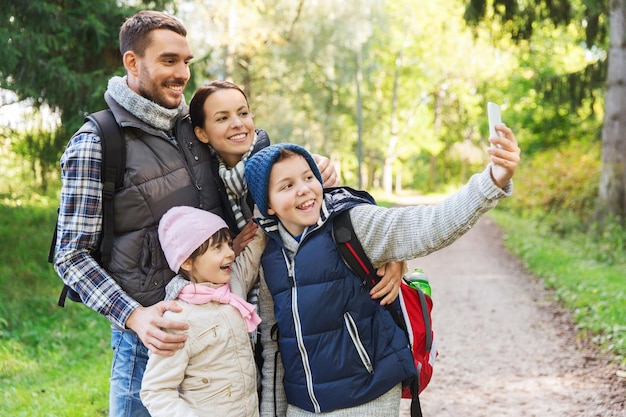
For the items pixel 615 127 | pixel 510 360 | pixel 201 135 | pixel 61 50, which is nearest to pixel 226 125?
pixel 201 135

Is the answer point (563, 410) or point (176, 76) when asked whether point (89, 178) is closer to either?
point (176, 76)

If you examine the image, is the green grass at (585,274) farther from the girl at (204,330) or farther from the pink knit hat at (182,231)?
the pink knit hat at (182,231)

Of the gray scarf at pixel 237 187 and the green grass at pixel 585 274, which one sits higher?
the gray scarf at pixel 237 187

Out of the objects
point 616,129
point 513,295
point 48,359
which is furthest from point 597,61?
point 48,359

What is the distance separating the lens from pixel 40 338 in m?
7.05

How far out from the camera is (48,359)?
6535 mm

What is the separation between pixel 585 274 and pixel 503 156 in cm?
817

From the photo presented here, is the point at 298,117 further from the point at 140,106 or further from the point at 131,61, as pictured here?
the point at 140,106

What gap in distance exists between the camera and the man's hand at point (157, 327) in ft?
7.49

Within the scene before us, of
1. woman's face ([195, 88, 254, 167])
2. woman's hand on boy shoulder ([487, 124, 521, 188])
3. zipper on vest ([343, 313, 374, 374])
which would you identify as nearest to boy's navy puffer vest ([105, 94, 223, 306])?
woman's face ([195, 88, 254, 167])

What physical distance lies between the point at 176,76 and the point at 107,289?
3.01 feet

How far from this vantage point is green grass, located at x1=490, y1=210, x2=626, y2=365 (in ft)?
22.9

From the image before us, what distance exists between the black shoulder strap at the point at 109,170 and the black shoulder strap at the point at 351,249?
2.86 feet

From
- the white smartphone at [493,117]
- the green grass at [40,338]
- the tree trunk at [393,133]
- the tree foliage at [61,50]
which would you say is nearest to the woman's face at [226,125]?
the white smartphone at [493,117]
